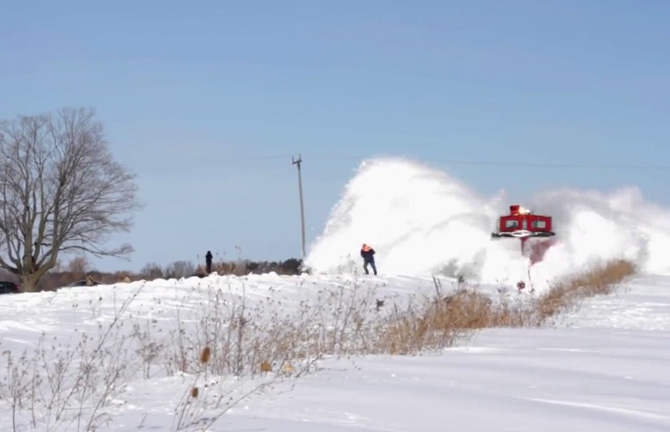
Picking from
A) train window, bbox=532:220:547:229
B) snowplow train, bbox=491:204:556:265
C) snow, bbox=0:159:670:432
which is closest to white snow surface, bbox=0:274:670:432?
snow, bbox=0:159:670:432

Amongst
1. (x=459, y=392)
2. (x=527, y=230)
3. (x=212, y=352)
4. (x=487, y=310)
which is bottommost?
(x=459, y=392)

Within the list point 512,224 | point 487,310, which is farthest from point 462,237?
point 487,310

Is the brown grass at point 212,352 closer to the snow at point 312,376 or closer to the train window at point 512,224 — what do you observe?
the snow at point 312,376

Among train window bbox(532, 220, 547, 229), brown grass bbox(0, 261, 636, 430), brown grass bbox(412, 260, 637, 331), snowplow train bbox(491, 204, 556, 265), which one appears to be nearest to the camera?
brown grass bbox(0, 261, 636, 430)

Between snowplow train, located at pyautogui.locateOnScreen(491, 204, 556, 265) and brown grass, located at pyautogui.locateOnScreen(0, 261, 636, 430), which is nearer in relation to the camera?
brown grass, located at pyautogui.locateOnScreen(0, 261, 636, 430)

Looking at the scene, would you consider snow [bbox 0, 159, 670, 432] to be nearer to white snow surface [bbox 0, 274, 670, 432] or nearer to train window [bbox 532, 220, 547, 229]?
white snow surface [bbox 0, 274, 670, 432]

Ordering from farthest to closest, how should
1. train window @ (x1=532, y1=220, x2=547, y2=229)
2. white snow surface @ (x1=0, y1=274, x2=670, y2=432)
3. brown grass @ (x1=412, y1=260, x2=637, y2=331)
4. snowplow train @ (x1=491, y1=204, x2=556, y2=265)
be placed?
1. train window @ (x1=532, y1=220, x2=547, y2=229)
2. snowplow train @ (x1=491, y1=204, x2=556, y2=265)
3. brown grass @ (x1=412, y1=260, x2=637, y2=331)
4. white snow surface @ (x1=0, y1=274, x2=670, y2=432)

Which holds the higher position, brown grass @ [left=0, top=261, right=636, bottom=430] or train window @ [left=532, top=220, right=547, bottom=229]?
train window @ [left=532, top=220, right=547, bottom=229]

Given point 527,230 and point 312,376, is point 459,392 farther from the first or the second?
point 527,230

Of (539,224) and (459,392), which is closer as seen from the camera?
(459,392)

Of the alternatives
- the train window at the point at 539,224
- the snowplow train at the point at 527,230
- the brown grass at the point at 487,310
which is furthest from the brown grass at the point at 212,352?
the train window at the point at 539,224

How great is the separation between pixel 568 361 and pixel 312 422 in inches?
183

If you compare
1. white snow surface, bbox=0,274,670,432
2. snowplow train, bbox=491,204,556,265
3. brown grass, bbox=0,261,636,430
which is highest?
snowplow train, bbox=491,204,556,265

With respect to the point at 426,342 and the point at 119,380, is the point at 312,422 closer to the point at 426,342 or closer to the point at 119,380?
the point at 119,380
